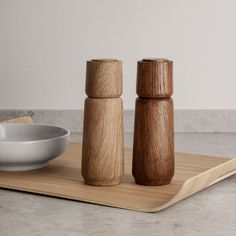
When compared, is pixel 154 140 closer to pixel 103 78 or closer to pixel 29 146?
pixel 103 78

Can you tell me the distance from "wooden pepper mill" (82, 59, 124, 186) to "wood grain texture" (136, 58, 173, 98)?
47 mm

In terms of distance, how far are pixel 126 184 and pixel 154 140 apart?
0.39 feet

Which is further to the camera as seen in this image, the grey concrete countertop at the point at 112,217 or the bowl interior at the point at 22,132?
the bowl interior at the point at 22,132

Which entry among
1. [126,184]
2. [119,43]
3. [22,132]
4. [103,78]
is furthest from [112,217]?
[119,43]

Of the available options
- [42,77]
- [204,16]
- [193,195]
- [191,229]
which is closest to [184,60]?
[204,16]

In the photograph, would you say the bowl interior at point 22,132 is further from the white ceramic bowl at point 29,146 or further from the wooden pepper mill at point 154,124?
the wooden pepper mill at point 154,124

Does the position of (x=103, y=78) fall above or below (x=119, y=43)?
below

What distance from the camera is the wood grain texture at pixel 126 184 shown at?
1500 millimetres

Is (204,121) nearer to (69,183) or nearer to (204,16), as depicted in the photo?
(204,16)

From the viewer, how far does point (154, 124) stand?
1593mm

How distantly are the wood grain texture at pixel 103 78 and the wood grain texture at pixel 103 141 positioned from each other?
0.02 metres

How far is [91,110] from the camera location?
158 centimetres

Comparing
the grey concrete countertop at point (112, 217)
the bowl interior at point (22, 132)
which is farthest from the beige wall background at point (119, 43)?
the grey concrete countertop at point (112, 217)

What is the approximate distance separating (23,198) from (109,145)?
212mm
